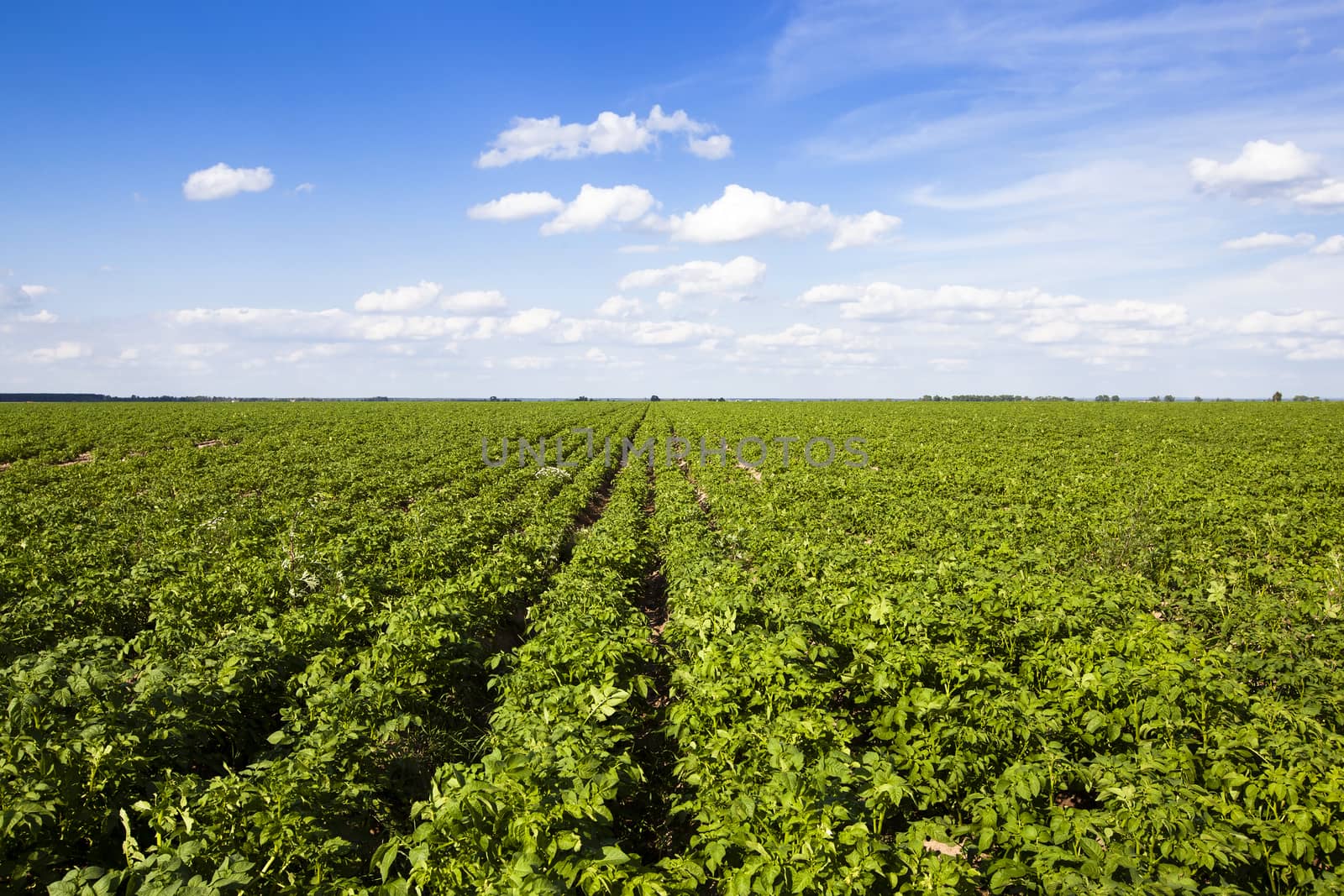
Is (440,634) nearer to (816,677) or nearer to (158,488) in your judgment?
(816,677)

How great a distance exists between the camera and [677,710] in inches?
199

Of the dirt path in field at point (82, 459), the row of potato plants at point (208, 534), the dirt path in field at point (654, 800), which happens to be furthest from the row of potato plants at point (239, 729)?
the dirt path in field at point (82, 459)

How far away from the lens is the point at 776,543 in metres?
11.1

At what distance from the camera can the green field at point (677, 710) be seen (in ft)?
11.0

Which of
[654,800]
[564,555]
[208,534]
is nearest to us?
[654,800]

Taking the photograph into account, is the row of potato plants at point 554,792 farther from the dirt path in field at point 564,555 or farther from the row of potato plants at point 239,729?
the dirt path in field at point 564,555

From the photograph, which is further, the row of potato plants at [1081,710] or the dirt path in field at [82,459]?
the dirt path in field at [82,459]

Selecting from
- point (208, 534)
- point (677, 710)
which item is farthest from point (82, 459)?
point (677, 710)

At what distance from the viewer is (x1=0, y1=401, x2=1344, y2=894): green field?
11.0 feet

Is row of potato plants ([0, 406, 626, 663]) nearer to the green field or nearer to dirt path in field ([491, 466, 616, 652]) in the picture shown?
the green field

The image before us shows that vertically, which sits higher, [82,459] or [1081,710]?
[82,459]

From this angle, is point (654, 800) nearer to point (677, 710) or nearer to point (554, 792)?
point (677, 710)

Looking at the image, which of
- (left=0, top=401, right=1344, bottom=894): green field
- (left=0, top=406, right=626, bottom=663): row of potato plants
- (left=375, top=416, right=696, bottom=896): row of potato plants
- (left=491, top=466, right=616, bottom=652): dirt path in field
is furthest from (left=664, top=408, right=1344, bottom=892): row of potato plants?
(left=0, top=406, right=626, bottom=663): row of potato plants

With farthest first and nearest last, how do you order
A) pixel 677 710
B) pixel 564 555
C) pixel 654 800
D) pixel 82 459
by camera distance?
pixel 82 459
pixel 564 555
pixel 654 800
pixel 677 710
